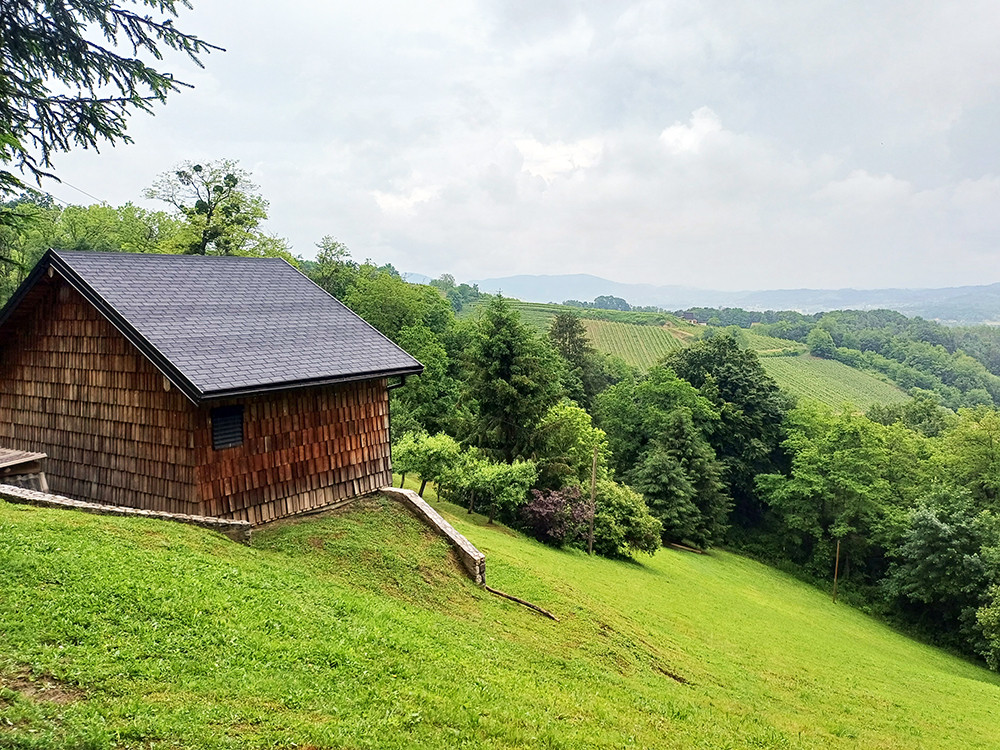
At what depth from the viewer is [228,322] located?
40.3 feet

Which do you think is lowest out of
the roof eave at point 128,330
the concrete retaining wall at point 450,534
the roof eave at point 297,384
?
the concrete retaining wall at point 450,534

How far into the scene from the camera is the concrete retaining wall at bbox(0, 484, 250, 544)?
410 inches

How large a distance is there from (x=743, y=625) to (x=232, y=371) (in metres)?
17.6

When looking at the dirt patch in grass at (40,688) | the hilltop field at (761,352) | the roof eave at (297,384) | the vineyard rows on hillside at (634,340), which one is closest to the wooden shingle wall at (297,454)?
the roof eave at (297,384)

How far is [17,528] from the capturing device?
8.52m

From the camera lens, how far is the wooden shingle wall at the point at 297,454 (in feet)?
36.5

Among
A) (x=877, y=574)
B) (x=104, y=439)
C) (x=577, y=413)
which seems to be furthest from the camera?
(x=877, y=574)

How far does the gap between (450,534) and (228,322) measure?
6503 mm

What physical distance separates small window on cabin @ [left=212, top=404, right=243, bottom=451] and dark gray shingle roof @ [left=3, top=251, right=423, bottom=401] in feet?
2.75

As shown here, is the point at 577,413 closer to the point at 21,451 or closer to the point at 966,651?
the point at 966,651

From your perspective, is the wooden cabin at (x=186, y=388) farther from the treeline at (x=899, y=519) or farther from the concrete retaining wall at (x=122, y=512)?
the treeline at (x=899, y=519)

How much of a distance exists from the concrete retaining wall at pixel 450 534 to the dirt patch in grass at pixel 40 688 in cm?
796

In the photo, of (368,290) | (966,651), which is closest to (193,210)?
(368,290)

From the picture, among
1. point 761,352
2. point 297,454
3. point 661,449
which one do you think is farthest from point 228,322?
Result: point 761,352
